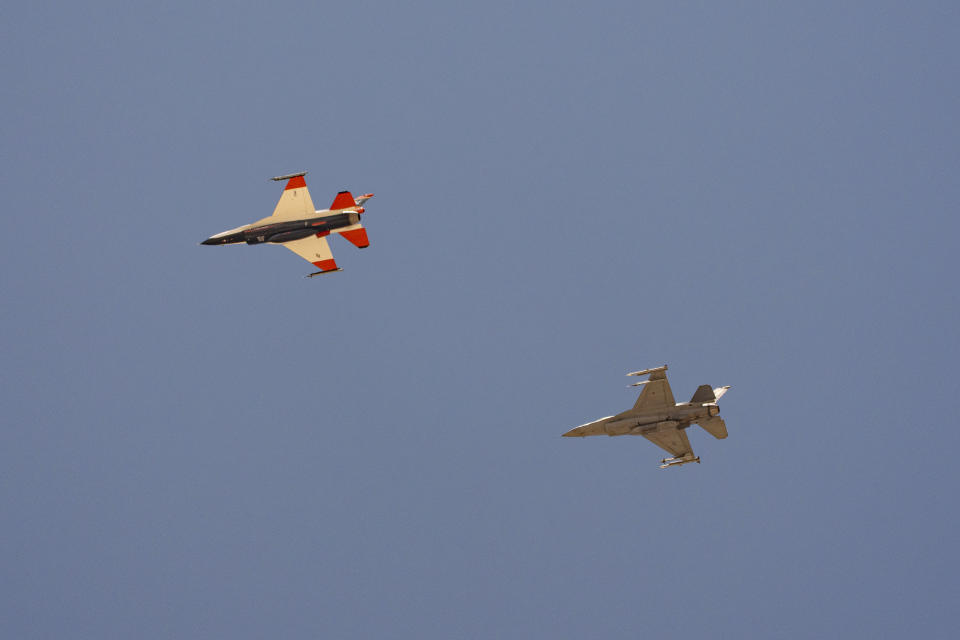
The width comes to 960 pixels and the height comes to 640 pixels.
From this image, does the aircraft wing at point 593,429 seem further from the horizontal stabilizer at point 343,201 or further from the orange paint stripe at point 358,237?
the horizontal stabilizer at point 343,201

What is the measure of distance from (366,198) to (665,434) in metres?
22.1

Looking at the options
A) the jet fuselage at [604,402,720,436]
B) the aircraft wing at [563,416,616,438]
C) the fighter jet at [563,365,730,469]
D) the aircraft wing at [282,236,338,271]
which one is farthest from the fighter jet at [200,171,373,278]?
the jet fuselage at [604,402,720,436]

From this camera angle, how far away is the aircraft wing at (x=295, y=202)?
260 feet

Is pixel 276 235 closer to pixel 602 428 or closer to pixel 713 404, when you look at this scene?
pixel 602 428

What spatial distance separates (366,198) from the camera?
8119 centimetres

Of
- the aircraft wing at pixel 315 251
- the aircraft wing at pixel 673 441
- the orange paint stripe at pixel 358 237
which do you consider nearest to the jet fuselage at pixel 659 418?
the aircraft wing at pixel 673 441

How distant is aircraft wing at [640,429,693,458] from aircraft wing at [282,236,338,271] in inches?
803

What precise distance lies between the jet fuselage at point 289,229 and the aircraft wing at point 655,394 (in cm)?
1904

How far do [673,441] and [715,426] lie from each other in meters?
2.77

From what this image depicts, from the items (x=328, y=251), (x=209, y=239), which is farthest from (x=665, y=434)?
(x=209, y=239)

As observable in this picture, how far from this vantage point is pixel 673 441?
79.3m

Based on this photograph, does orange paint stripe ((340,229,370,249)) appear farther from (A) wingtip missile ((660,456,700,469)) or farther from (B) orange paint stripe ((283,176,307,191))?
(A) wingtip missile ((660,456,700,469))

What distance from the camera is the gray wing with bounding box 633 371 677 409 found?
7706 centimetres

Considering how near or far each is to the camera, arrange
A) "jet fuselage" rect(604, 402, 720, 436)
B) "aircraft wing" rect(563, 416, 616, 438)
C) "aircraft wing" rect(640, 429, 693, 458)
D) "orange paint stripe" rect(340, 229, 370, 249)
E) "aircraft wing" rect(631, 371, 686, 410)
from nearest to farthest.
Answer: "aircraft wing" rect(631, 371, 686, 410) → "jet fuselage" rect(604, 402, 720, 436) → "aircraft wing" rect(563, 416, 616, 438) → "aircraft wing" rect(640, 429, 693, 458) → "orange paint stripe" rect(340, 229, 370, 249)
